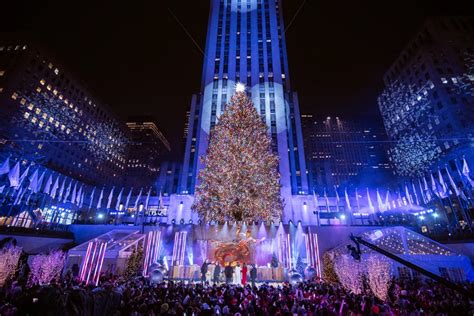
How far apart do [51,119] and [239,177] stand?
58291 millimetres

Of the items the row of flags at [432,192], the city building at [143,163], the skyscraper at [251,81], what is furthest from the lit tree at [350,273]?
the city building at [143,163]

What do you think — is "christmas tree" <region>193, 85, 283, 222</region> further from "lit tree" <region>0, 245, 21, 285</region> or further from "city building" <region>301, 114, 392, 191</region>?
"city building" <region>301, 114, 392, 191</region>

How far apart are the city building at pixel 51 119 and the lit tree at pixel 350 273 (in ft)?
126

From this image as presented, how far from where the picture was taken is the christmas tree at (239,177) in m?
21.2

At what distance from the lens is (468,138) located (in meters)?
35.0

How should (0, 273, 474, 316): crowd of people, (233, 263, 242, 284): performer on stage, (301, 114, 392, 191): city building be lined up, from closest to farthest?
(0, 273, 474, 316): crowd of people → (233, 263, 242, 284): performer on stage → (301, 114, 392, 191): city building

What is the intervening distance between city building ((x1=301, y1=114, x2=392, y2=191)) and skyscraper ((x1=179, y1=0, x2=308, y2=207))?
40.8 meters

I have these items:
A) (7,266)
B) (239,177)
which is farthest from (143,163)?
(7,266)

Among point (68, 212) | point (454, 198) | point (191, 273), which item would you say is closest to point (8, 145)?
point (68, 212)

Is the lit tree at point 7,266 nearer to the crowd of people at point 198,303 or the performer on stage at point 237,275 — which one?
the crowd of people at point 198,303

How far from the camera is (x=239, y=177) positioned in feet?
70.0

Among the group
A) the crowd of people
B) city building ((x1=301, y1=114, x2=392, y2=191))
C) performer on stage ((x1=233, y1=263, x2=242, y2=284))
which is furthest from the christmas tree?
city building ((x1=301, y1=114, x2=392, y2=191))

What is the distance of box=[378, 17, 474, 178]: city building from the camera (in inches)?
1567

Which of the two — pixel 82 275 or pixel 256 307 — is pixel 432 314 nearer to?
pixel 256 307
